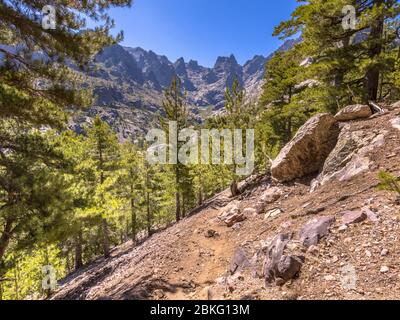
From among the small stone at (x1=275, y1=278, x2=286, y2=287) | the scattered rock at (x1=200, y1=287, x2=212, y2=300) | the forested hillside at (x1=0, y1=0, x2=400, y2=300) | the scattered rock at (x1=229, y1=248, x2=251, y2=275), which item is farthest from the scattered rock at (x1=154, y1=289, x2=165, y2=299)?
the small stone at (x1=275, y1=278, x2=286, y2=287)

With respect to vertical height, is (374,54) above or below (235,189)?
above

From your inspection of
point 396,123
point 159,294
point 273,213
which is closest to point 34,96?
point 159,294

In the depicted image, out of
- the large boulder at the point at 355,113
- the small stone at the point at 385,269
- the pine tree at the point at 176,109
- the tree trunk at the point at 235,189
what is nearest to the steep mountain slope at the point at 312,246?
the small stone at the point at 385,269

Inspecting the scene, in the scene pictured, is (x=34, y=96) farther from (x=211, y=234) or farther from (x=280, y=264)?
(x=211, y=234)

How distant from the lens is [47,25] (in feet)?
23.0

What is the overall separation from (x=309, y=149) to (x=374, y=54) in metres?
5.82

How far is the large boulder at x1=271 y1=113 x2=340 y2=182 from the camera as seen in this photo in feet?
37.9

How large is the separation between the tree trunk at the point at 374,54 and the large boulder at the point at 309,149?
3009mm

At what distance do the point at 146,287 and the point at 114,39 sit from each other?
27.6ft

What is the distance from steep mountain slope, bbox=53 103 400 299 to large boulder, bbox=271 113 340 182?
445mm

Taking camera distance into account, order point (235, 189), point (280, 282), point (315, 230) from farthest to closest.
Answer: point (235, 189)
point (315, 230)
point (280, 282)

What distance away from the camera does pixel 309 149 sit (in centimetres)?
1196

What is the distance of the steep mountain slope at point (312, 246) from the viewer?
4.86 metres

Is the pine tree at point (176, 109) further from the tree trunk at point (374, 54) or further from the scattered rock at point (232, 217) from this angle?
the tree trunk at point (374, 54)
